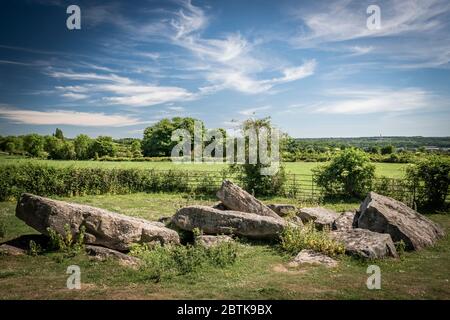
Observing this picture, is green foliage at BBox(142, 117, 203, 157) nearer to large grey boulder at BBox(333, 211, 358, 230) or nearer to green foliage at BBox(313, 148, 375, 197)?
green foliage at BBox(313, 148, 375, 197)

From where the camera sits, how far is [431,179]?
22.1 meters

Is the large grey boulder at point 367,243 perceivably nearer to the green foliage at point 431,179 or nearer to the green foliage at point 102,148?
the green foliage at point 431,179

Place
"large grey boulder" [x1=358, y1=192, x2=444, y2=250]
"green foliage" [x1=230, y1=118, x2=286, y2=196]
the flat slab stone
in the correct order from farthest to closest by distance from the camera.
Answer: "green foliage" [x1=230, y1=118, x2=286, y2=196] < the flat slab stone < "large grey boulder" [x1=358, y1=192, x2=444, y2=250]

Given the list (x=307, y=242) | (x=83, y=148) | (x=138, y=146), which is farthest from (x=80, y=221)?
(x=138, y=146)

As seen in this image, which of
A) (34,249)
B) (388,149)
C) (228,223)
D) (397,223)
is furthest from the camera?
(388,149)

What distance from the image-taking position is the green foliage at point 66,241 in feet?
39.1

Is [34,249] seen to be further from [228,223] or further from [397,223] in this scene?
[397,223]

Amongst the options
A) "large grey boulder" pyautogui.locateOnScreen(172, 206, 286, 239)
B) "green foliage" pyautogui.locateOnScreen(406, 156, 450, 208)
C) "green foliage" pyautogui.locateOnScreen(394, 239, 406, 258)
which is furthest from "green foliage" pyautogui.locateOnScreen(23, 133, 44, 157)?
"green foliage" pyautogui.locateOnScreen(394, 239, 406, 258)

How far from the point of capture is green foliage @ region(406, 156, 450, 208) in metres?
21.8

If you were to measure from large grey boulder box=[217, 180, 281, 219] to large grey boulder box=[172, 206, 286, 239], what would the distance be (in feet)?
5.16

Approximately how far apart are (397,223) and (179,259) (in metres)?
9.05

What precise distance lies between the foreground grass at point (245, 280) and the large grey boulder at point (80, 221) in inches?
47.6

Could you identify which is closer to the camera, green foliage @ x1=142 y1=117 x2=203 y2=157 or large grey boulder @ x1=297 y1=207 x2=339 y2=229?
large grey boulder @ x1=297 y1=207 x2=339 y2=229
